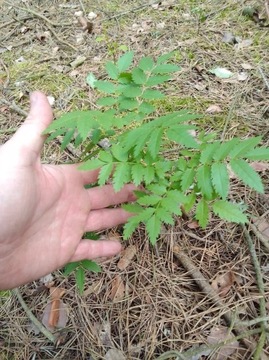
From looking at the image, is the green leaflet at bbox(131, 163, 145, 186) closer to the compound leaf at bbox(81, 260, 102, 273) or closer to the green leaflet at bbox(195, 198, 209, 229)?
the green leaflet at bbox(195, 198, 209, 229)

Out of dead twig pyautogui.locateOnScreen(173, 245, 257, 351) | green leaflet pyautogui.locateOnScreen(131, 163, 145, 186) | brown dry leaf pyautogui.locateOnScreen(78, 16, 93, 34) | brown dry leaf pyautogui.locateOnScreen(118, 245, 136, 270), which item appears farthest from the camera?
brown dry leaf pyautogui.locateOnScreen(78, 16, 93, 34)

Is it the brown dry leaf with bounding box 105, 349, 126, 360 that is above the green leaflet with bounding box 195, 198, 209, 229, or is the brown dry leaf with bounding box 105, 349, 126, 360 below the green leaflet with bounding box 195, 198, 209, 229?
below

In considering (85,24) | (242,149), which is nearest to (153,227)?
(242,149)

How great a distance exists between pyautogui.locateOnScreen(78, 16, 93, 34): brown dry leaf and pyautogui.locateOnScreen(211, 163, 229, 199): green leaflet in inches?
112

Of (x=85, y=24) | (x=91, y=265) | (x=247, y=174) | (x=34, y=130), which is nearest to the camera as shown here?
(x=247, y=174)

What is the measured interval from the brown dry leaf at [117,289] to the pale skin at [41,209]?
0.65ft

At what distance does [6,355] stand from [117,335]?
589 mm

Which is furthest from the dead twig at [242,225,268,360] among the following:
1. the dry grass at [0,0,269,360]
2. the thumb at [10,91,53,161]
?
the thumb at [10,91,53,161]

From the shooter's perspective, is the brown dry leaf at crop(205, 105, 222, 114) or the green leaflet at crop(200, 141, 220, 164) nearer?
the green leaflet at crop(200, 141, 220, 164)

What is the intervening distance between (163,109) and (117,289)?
1.35 m

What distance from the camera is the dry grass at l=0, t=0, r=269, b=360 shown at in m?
1.87

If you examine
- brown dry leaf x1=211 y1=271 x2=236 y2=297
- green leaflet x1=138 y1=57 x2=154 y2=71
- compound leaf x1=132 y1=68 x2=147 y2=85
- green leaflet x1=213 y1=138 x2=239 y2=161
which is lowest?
brown dry leaf x1=211 y1=271 x2=236 y2=297

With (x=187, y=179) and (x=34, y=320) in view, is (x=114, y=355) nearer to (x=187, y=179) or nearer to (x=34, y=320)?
(x=34, y=320)

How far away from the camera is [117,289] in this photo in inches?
79.7
